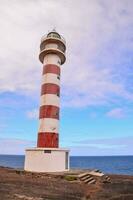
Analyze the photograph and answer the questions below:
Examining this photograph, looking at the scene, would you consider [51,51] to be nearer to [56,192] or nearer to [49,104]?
[49,104]

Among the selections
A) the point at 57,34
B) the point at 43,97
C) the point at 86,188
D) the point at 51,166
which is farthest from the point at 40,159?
the point at 57,34

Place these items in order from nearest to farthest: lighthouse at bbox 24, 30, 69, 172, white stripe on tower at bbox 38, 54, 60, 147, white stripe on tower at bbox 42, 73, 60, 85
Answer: lighthouse at bbox 24, 30, 69, 172 < white stripe on tower at bbox 38, 54, 60, 147 < white stripe on tower at bbox 42, 73, 60, 85

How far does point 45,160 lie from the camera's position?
68.3 feet

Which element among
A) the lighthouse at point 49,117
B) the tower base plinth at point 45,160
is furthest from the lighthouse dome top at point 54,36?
the tower base plinth at point 45,160

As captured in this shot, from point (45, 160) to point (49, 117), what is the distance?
3341mm

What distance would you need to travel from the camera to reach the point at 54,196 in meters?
12.1

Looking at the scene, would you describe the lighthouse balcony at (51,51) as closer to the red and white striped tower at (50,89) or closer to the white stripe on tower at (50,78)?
the red and white striped tower at (50,89)

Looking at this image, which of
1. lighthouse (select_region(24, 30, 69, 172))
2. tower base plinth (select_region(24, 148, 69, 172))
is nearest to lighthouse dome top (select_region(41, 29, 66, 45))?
lighthouse (select_region(24, 30, 69, 172))

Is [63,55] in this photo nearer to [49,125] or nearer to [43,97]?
[43,97]

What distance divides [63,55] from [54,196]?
14.5 metres

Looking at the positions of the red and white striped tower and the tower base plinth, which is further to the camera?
the red and white striped tower

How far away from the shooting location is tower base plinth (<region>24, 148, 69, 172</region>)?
2080 centimetres

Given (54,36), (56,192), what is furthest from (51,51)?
(56,192)

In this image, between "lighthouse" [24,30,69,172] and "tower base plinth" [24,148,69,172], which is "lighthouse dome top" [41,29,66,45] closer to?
"lighthouse" [24,30,69,172]
